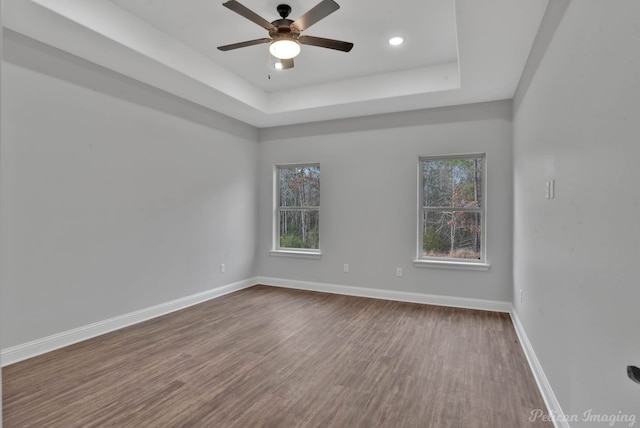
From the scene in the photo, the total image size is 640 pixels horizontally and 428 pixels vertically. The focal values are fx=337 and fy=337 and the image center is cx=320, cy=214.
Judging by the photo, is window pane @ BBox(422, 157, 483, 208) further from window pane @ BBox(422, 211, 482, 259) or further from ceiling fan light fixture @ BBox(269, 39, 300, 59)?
ceiling fan light fixture @ BBox(269, 39, 300, 59)

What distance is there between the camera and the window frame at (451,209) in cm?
443

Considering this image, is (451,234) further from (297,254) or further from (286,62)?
(286,62)

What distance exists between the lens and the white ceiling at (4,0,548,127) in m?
2.68

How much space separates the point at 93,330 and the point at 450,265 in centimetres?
417

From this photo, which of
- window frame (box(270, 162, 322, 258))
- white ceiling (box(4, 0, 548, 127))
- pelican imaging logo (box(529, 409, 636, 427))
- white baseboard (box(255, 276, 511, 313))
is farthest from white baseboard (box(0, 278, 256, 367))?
pelican imaging logo (box(529, 409, 636, 427))

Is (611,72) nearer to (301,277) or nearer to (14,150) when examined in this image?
(14,150)

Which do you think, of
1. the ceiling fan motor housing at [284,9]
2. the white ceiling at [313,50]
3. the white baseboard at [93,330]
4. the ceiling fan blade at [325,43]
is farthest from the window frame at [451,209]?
the white baseboard at [93,330]

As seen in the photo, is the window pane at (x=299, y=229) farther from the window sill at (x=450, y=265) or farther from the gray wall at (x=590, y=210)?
the gray wall at (x=590, y=210)

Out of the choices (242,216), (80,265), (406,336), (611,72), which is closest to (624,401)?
(611,72)

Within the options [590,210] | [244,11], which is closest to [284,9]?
[244,11]

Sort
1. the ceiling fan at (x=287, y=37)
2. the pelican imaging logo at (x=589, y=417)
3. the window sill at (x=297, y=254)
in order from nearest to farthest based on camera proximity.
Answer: the pelican imaging logo at (x=589, y=417), the ceiling fan at (x=287, y=37), the window sill at (x=297, y=254)

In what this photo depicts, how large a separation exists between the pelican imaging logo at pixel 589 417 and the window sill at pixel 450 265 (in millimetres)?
2363

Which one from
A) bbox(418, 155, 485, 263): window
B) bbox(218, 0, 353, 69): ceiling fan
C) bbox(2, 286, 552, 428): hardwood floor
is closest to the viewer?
bbox(2, 286, 552, 428): hardwood floor

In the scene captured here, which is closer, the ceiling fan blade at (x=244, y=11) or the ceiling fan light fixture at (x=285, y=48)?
the ceiling fan blade at (x=244, y=11)
